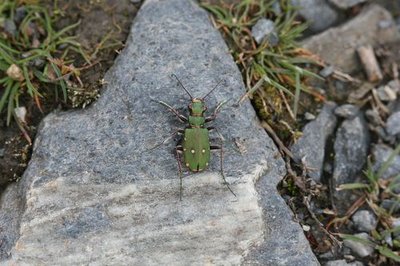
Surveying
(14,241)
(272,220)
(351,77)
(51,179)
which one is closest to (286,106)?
(351,77)

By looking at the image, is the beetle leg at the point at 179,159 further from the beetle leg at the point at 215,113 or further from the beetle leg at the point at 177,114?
the beetle leg at the point at 215,113

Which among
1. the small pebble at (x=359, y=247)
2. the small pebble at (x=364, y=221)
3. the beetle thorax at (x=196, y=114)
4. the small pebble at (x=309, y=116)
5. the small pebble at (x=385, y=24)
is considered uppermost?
the small pebble at (x=385, y=24)

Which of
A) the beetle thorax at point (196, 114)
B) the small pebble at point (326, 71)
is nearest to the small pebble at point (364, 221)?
the small pebble at point (326, 71)

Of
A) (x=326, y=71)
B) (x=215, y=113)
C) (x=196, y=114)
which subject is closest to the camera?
(x=196, y=114)

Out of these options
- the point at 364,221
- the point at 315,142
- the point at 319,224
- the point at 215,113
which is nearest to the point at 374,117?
the point at 315,142

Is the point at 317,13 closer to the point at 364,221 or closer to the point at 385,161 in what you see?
the point at 385,161

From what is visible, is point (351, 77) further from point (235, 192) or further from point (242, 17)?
point (235, 192)
